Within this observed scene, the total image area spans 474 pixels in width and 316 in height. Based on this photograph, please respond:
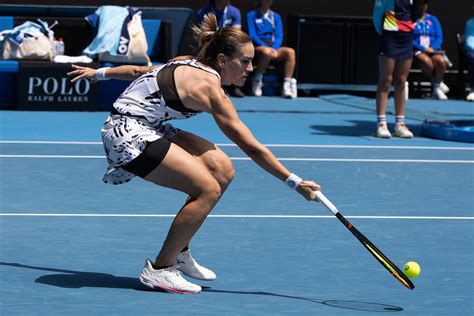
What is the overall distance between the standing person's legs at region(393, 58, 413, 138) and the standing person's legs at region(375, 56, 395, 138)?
72 millimetres

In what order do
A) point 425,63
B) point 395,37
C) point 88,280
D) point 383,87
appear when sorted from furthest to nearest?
1. point 425,63
2. point 383,87
3. point 395,37
4. point 88,280

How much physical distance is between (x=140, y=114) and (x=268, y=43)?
11.7 metres

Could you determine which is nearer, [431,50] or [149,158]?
[149,158]

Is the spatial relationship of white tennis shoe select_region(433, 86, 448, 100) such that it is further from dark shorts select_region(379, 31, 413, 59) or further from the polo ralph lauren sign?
dark shorts select_region(379, 31, 413, 59)

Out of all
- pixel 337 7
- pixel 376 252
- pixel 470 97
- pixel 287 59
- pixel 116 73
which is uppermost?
pixel 116 73

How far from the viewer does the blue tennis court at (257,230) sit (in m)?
6.29

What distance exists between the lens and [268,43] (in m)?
18.0

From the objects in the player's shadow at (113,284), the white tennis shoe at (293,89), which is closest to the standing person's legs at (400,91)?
the white tennis shoe at (293,89)

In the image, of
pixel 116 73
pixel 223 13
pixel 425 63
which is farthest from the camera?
pixel 425 63

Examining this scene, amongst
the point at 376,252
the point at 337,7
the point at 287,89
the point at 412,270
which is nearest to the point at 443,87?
the point at 337,7

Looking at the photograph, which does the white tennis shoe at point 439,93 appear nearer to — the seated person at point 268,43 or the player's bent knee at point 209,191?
the seated person at point 268,43

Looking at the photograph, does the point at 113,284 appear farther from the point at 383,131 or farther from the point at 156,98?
the point at 383,131

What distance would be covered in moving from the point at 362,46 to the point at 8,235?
1212 centimetres

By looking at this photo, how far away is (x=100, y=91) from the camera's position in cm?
1570
